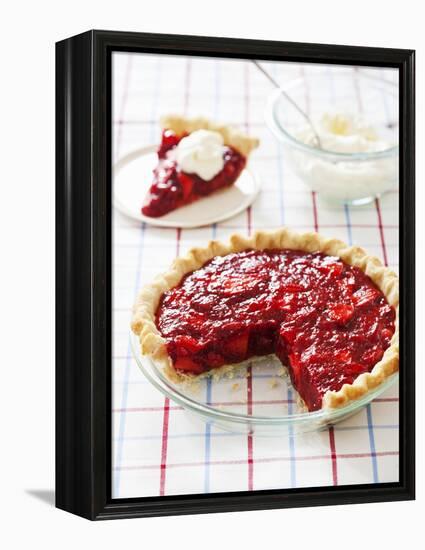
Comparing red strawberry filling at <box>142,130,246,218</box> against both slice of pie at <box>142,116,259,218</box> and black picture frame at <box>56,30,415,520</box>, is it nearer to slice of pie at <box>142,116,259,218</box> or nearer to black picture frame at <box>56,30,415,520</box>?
slice of pie at <box>142,116,259,218</box>

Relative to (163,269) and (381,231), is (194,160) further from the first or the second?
(381,231)

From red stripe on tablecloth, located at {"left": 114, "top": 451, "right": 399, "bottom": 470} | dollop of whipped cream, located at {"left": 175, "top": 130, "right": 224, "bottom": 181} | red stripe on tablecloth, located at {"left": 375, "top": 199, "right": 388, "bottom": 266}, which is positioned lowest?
red stripe on tablecloth, located at {"left": 114, "top": 451, "right": 399, "bottom": 470}

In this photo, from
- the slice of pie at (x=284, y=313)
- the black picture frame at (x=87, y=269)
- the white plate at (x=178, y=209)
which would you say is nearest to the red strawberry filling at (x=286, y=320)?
the slice of pie at (x=284, y=313)

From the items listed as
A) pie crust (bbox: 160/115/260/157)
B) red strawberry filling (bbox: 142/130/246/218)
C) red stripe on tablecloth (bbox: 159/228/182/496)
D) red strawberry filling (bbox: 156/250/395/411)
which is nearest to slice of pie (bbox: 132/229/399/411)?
red strawberry filling (bbox: 156/250/395/411)

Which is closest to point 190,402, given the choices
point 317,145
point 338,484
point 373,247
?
point 338,484

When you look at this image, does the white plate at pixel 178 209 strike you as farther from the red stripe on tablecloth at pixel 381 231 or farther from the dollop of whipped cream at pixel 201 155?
the red stripe on tablecloth at pixel 381 231

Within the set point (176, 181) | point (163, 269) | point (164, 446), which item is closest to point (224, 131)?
point (176, 181)
